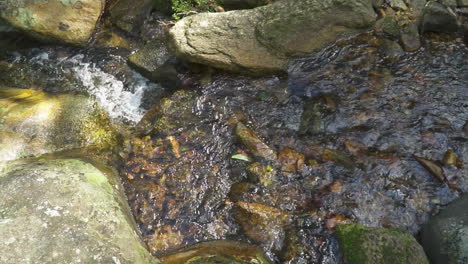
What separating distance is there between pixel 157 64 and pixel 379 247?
400cm

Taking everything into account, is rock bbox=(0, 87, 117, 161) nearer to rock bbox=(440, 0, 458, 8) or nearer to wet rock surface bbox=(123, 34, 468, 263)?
wet rock surface bbox=(123, 34, 468, 263)

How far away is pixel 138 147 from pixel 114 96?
1233mm

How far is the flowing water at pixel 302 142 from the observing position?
13.7 feet

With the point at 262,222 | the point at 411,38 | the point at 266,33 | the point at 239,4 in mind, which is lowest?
the point at 262,222

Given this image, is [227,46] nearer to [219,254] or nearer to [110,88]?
[110,88]

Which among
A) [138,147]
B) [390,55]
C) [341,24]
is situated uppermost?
[341,24]

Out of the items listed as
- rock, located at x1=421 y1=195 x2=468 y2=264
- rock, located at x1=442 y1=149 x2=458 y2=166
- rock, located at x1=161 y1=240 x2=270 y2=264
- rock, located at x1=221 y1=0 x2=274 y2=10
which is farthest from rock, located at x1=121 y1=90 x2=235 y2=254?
rock, located at x1=442 y1=149 x2=458 y2=166

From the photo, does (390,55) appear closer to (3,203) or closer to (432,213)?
(432,213)

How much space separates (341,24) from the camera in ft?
18.3

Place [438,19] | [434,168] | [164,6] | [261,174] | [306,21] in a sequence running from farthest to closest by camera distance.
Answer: [164,6], [438,19], [306,21], [261,174], [434,168]

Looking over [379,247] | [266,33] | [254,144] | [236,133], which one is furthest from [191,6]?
[379,247]

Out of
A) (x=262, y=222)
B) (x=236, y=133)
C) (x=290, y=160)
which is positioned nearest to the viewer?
(x=262, y=222)

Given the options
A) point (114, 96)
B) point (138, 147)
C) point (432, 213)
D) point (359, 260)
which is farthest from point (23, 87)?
point (432, 213)

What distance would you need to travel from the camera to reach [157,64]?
19.3 ft
